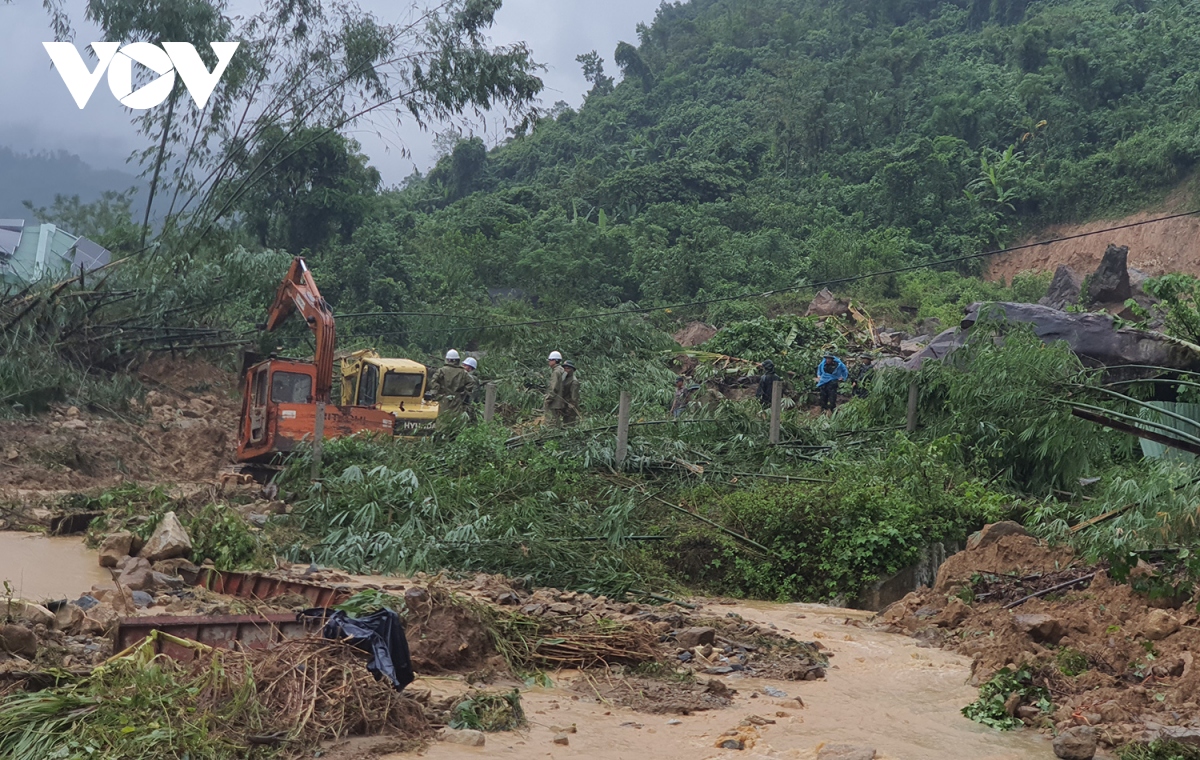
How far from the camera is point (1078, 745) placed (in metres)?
5.28

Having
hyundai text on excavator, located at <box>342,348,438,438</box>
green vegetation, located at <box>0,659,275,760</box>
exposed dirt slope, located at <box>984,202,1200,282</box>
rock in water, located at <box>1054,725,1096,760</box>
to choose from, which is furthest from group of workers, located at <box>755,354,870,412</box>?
exposed dirt slope, located at <box>984,202,1200,282</box>

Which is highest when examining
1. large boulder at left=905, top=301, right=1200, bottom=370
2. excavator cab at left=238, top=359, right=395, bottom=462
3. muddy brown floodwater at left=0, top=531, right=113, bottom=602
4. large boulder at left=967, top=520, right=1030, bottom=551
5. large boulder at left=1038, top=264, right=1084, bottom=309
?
large boulder at left=1038, top=264, right=1084, bottom=309

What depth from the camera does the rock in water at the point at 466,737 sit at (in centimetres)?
521

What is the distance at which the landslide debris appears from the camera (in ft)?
19.1

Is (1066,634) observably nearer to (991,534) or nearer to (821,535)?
(991,534)

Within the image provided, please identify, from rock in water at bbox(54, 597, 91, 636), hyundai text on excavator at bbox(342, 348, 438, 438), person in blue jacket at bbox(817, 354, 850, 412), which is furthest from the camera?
person in blue jacket at bbox(817, 354, 850, 412)

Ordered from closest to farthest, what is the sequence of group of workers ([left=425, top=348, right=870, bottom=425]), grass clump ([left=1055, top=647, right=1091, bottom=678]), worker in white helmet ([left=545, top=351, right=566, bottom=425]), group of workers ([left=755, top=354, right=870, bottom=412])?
grass clump ([left=1055, top=647, right=1091, bottom=678])
worker in white helmet ([left=545, top=351, right=566, bottom=425])
group of workers ([left=425, top=348, right=870, bottom=425])
group of workers ([left=755, top=354, right=870, bottom=412])

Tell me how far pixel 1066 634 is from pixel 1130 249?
2942 cm

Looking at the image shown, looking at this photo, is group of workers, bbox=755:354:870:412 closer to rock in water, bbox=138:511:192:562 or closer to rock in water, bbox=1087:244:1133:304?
rock in water, bbox=1087:244:1133:304

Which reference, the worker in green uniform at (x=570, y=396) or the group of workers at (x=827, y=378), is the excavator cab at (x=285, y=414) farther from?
the group of workers at (x=827, y=378)

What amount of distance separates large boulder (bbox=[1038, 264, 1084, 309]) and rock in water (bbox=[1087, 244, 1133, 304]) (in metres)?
0.33

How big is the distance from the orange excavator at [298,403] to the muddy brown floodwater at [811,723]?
7675mm

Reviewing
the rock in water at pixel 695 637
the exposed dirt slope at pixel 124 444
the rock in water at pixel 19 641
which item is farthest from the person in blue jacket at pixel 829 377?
the rock in water at pixel 19 641

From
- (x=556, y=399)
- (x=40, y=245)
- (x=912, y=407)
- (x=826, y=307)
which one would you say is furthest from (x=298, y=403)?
(x=40, y=245)
